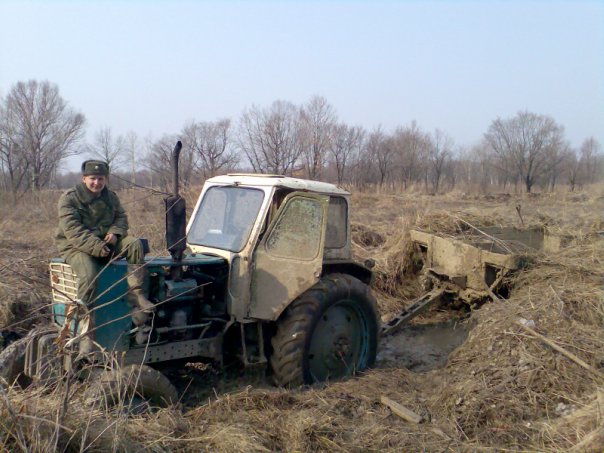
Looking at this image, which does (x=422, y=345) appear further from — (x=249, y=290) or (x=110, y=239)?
(x=110, y=239)

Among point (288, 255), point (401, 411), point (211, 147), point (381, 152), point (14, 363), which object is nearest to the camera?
point (14, 363)

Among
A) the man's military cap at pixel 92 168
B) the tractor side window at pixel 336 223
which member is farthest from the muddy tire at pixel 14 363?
the tractor side window at pixel 336 223

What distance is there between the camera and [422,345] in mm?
7387

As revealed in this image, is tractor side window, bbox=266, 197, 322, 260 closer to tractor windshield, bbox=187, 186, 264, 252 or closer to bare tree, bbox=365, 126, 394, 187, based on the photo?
tractor windshield, bbox=187, 186, 264, 252

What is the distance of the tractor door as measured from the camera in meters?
5.16

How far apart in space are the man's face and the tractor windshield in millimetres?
1208

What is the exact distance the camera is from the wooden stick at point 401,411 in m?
4.53

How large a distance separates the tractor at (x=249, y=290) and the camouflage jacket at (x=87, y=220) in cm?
25

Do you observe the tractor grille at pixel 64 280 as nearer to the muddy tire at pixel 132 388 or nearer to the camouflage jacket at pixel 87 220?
the camouflage jacket at pixel 87 220

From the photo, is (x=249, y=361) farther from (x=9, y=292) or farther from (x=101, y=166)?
(x=9, y=292)

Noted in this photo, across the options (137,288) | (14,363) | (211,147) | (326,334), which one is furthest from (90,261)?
(211,147)

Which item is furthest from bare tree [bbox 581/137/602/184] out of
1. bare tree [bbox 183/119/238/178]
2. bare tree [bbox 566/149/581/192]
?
bare tree [bbox 183/119/238/178]

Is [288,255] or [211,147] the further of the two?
[211,147]

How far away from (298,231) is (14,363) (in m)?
2.71
